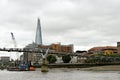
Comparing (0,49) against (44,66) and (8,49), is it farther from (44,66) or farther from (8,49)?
(44,66)

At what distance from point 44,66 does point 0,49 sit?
28.3 metres

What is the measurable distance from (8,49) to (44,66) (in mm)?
26884

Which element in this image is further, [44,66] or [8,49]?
[8,49]

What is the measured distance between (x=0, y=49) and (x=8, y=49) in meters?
5.36

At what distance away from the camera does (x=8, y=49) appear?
193250 millimetres

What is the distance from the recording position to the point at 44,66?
178m

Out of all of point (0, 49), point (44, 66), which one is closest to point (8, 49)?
point (0, 49)

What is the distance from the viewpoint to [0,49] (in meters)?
190
